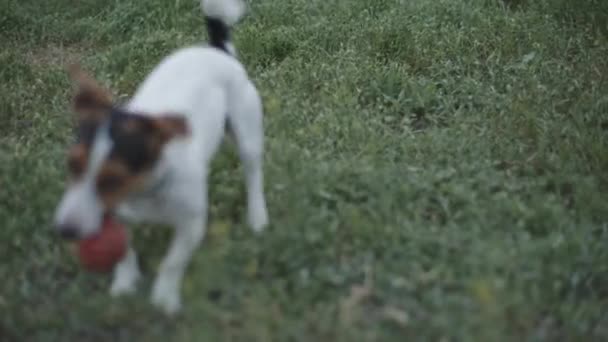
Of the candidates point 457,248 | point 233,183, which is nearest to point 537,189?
point 457,248

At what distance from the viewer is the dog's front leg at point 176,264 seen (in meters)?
3.68

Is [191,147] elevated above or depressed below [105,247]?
above

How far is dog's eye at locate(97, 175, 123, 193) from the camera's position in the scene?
3252mm

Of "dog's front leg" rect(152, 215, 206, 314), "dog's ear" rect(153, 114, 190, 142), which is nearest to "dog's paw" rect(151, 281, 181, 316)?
"dog's front leg" rect(152, 215, 206, 314)

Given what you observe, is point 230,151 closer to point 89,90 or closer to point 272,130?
point 272,130

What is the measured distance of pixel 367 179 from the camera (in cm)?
484

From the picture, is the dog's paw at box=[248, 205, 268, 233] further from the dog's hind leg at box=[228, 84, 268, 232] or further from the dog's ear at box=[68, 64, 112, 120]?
the dog's ear at box=[68, 64, 112, 120]

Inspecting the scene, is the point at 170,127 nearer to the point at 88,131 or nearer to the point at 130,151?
the point at 130,151

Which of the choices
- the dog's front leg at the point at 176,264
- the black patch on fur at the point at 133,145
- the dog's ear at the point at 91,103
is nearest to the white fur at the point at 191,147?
the dog's front leg at the point at 176,264

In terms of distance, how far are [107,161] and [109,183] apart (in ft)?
0.28

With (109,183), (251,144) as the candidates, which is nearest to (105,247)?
(109,183)

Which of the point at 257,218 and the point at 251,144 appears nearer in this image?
the point at 251,144

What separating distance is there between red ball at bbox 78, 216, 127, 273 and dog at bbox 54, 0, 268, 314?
8cm

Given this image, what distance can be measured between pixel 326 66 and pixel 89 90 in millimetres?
3191
